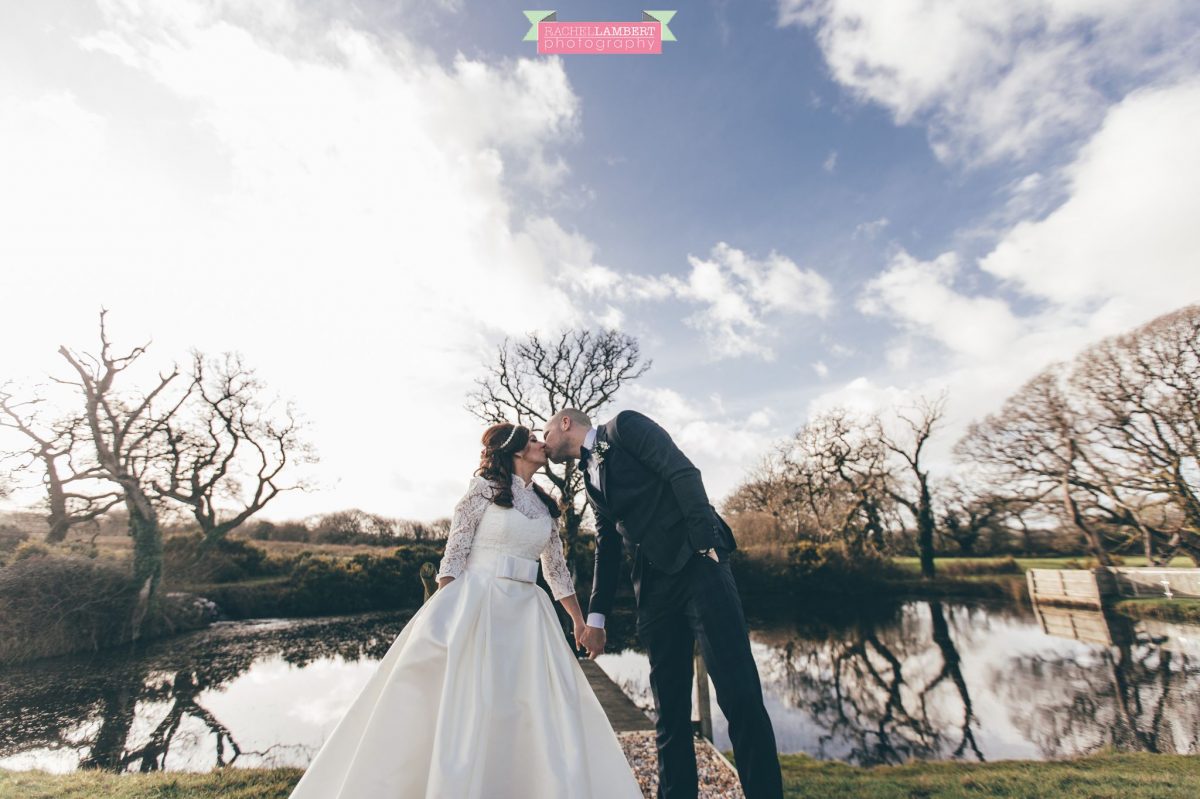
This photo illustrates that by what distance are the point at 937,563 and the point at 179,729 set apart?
27.5 meters

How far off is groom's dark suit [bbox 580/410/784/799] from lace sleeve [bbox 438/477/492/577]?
0.60 m

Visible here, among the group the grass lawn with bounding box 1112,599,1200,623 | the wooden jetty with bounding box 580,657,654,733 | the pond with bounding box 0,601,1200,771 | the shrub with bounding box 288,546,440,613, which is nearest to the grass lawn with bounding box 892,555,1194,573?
the grass lawn with bounding box 1112,599,1200,623

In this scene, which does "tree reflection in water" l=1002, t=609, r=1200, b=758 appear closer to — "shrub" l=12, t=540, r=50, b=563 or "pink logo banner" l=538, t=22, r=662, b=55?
"pink logo banner" l=538, t=22, r=662, b=55

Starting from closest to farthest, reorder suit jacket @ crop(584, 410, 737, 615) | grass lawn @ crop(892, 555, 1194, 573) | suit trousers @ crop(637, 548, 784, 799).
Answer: suit trousers @ crop(637, 548, 784, 799)
suit jacket @ crop(584, 410, 737, 615)
grass lawn @ crop(892, 555, 1194, 573)

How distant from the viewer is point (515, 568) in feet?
8.75

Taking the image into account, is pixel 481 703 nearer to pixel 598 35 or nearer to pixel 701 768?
pixel 701 768

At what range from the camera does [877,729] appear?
21.2 ft

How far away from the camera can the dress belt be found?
8.64 feet

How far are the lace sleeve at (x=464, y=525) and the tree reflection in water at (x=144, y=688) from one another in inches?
188

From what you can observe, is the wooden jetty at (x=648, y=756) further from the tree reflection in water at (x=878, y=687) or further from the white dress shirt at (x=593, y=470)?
the tree reflection in water at (x=878, y=687)

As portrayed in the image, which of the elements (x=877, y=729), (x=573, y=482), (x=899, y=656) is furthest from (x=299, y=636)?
(x=899, y=656)

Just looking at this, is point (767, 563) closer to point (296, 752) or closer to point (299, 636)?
point (299, 636)

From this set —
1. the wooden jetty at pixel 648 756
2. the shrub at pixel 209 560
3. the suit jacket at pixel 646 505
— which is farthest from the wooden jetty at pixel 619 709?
the shrub at pixel 209 560

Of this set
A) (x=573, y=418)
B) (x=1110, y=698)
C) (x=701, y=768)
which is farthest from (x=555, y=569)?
(x=1110, y=698)
